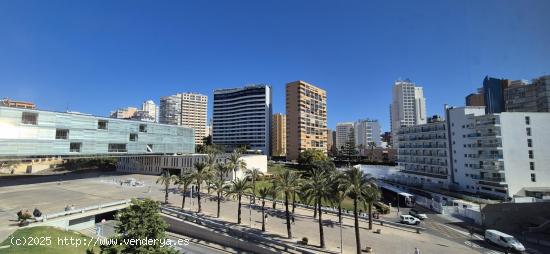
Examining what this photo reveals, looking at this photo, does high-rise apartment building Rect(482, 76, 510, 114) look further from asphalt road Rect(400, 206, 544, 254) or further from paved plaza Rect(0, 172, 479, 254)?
paved plaza Rect(0, 172, 479, 254)

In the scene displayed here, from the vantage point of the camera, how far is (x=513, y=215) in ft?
167

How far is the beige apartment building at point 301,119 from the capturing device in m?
149

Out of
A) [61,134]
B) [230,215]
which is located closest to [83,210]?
[230,215]

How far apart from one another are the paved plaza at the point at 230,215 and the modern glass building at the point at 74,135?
337 inches

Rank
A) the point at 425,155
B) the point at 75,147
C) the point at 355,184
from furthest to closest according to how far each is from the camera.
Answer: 1. the point at 425,155
2. the point at 75,147
3. the point at 355,184

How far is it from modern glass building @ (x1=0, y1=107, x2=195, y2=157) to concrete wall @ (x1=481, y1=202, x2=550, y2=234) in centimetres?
7949

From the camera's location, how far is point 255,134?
172625 millimetres

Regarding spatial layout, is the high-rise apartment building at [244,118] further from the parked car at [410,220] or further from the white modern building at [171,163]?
the parked car at [410,220]

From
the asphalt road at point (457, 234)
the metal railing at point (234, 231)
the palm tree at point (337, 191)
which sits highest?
the palm tree at point (337, 191)

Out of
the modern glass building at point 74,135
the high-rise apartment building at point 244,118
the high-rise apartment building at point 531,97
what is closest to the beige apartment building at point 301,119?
the high-rise apartment building at point 244,118

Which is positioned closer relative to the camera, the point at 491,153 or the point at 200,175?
the point at 200,175

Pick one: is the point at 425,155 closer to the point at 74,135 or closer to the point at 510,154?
the point at 510,154

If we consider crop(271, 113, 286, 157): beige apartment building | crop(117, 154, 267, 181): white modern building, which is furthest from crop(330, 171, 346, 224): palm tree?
crop(271, 113, 286, 157): beige apartment building

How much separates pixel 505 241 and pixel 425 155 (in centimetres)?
5766
